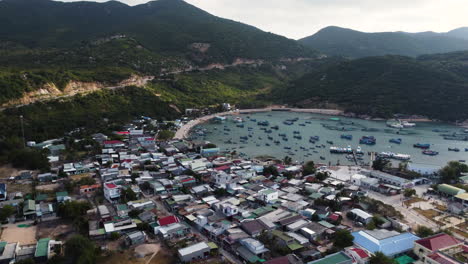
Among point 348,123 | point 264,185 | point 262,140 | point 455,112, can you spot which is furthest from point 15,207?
point 455,112

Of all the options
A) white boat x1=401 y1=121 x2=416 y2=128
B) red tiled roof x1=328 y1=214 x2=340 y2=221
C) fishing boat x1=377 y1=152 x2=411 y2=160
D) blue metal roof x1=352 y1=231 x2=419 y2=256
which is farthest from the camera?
white boat x1=401 y1=121 x2=416 y2=128

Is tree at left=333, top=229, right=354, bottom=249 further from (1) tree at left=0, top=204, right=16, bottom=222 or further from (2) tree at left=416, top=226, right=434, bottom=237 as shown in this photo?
(1) tree at left=0, top=204, right=16, bottom=222

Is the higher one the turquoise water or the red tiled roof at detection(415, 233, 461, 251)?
the red tiled roof at detection(415, 233, 461, 251)

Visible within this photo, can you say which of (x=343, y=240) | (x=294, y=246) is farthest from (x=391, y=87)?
(x=294, y=246)

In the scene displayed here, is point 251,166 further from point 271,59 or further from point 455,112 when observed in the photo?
point 271,59

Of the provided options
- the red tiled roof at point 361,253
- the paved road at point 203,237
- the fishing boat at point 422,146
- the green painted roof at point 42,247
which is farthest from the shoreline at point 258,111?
the red tiled roof at point 361,253

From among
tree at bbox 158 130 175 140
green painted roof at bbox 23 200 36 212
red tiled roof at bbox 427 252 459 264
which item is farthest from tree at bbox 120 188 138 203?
tree at bbox 158 130 175 140
